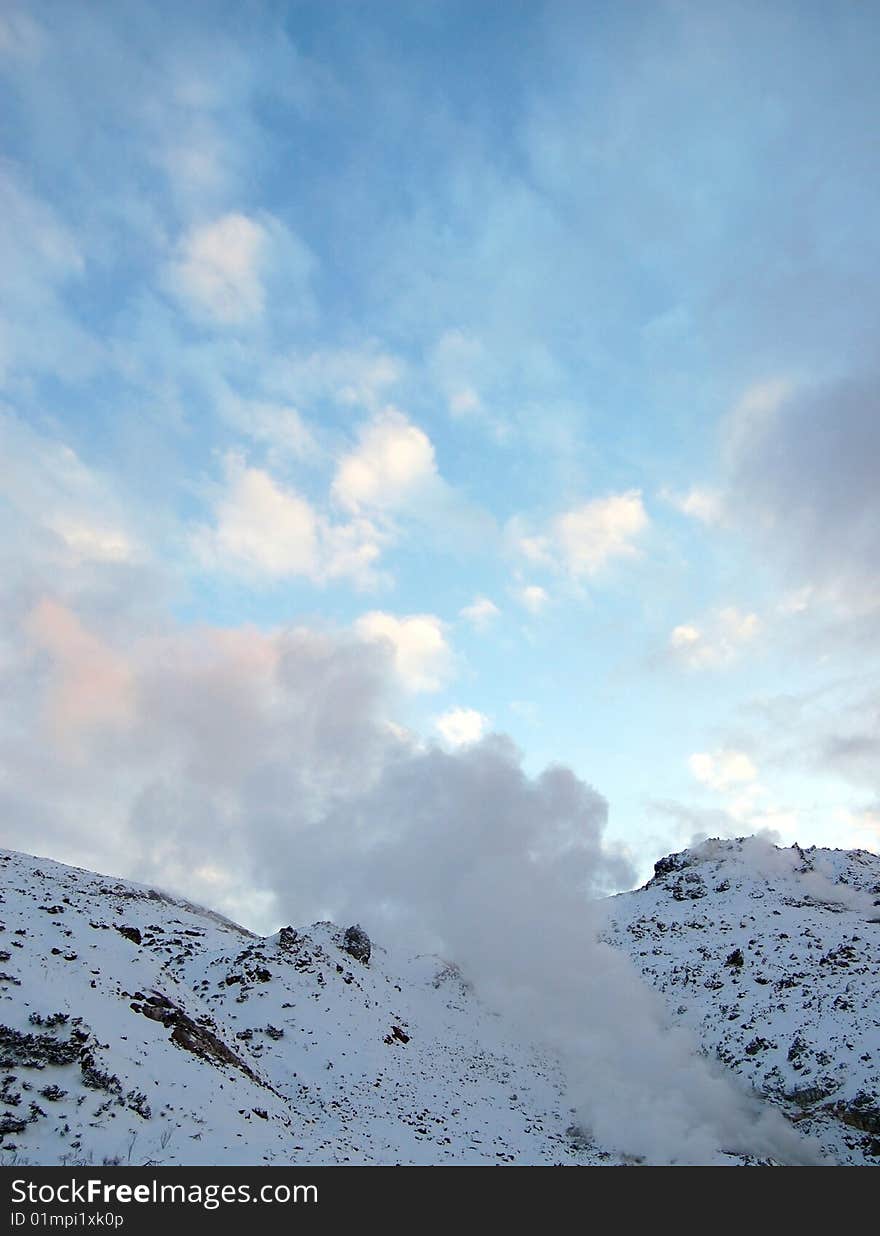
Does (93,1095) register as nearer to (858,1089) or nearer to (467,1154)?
(467,1154)

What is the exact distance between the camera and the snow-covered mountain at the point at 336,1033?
18.2 metres

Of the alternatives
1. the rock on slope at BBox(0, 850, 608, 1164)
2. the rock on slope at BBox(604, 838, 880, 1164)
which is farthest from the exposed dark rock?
the rock on slope at BBox(604, 838, 880, 1164)

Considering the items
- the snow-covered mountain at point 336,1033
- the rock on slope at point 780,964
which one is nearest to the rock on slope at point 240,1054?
the snow-covered mountain at point 336,1033

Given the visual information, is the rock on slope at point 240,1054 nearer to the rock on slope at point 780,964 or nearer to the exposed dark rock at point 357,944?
the exposed dark rock at point 357,944

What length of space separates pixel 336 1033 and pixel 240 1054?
27.3 ft

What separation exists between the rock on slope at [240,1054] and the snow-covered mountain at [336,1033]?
99 millimetres

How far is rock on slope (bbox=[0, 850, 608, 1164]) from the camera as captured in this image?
1741 centimetres

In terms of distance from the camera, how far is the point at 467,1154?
23531 millimetres

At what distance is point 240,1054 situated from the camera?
88.8 ft

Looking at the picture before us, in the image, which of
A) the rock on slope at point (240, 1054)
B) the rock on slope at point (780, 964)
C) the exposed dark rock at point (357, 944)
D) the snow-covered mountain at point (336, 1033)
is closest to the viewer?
the rock on slope at point (240, 1054)

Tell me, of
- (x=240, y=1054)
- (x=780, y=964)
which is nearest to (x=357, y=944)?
(x=240, y=1054)

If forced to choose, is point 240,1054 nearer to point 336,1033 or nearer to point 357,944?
point 336,1033

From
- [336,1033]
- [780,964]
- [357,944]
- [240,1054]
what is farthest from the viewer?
[357,944]
